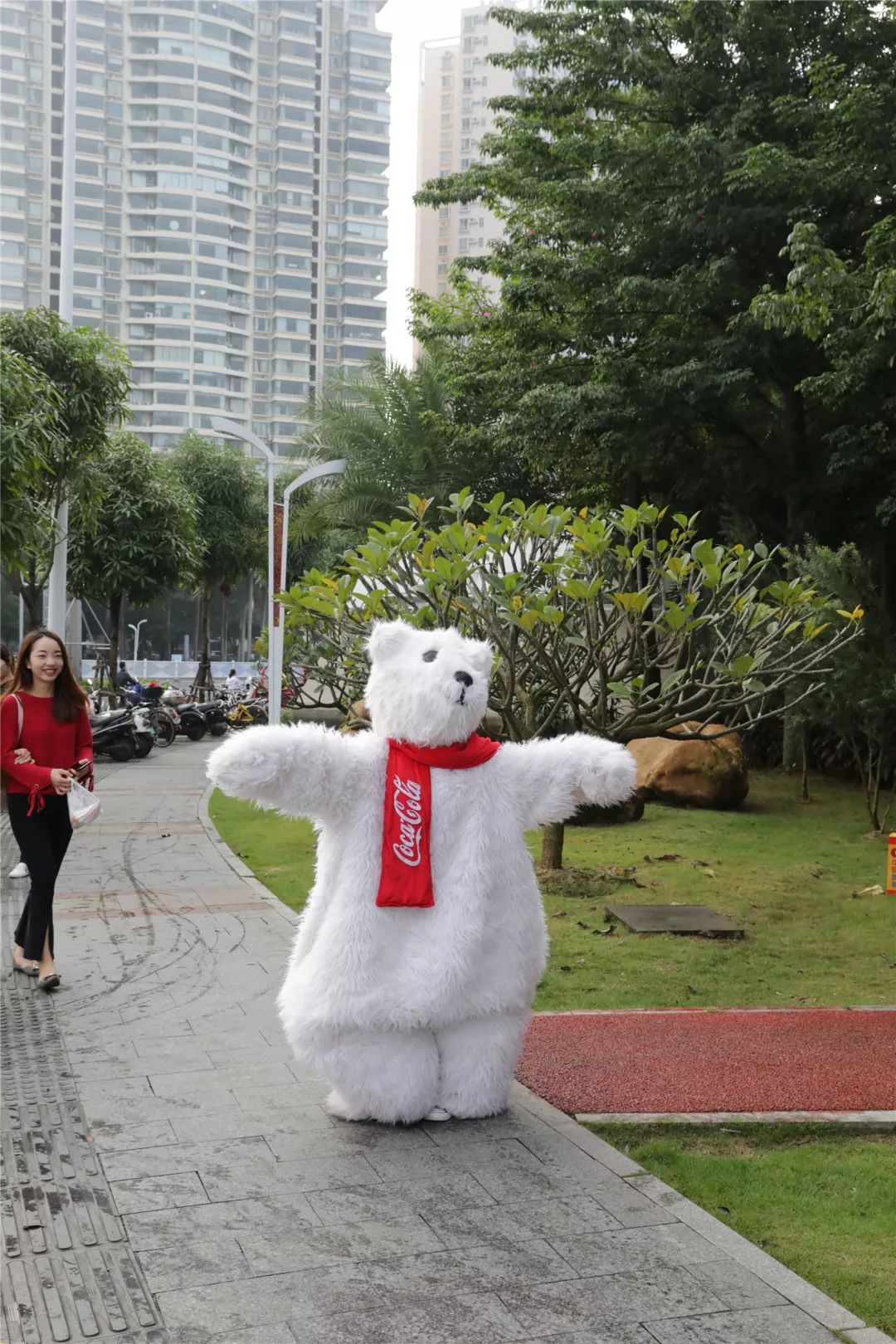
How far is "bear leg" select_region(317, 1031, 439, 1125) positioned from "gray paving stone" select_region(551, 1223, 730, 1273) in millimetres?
961

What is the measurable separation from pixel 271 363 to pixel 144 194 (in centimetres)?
1148

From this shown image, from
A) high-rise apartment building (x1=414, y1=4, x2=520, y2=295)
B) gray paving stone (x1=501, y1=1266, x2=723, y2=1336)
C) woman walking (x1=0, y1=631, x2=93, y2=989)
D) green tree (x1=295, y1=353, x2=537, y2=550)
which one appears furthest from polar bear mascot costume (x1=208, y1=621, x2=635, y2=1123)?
high-rise apartment building (x1=414, y1=4, x2=520, y2=295)

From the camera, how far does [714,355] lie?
1543cm

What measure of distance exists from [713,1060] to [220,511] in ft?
106

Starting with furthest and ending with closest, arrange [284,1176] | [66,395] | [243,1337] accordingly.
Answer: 1. [66,395]
2. [284,1176]
3. [243,1337]

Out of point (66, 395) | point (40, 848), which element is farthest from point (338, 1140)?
point (66, 395)

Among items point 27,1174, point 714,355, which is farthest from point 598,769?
point 714,355

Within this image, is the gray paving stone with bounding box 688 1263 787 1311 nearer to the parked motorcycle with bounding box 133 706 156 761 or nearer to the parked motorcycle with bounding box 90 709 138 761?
the parked motorcycle with bounding box 90 709 138 761

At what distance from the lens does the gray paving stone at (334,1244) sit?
3379 millimetres

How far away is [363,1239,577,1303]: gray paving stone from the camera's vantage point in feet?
10.6

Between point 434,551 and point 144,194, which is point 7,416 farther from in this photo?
point 144,194

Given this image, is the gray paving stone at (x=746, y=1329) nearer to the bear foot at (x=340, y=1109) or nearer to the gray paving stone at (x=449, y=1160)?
the gray paving stone at (x=449, y=1160)

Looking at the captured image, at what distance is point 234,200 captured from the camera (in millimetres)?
70125

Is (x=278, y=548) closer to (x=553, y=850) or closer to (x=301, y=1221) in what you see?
(x=553, y=850)
